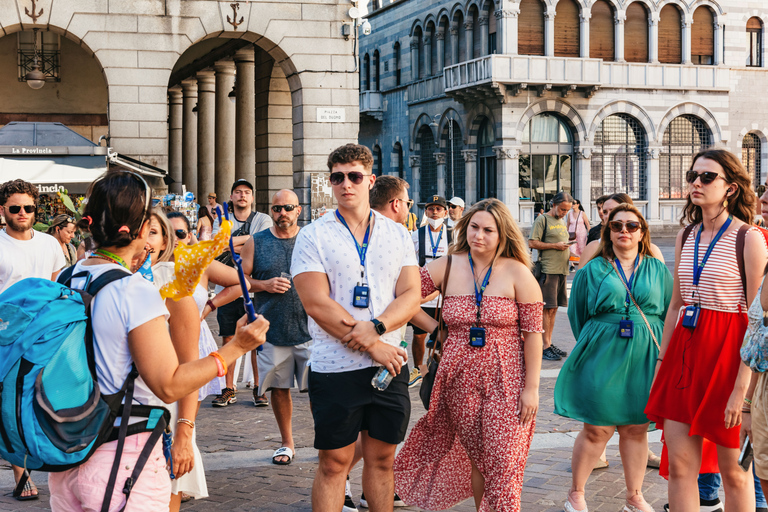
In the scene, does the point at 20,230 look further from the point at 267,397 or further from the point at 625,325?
the point at 625,325

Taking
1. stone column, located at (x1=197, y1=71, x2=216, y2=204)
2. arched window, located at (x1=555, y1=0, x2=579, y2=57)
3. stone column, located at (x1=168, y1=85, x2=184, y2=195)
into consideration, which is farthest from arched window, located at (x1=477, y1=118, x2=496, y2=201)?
stone column, located at (x1=197, y1=71, x2=216, y2=204)

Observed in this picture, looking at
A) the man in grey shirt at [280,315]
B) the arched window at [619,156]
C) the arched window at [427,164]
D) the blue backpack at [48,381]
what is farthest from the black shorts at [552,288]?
the arched window at [427,164]

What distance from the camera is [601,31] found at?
34.7 meters

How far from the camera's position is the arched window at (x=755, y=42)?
36.9 metres

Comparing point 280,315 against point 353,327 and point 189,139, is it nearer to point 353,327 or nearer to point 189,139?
point 353,327

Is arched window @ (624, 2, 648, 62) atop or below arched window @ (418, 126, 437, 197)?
atop

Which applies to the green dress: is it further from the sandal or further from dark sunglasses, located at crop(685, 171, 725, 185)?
the sandal

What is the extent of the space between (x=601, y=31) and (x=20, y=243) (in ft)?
105

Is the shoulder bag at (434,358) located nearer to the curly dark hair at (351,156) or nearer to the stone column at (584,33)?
the curly dark hair at (351,156)

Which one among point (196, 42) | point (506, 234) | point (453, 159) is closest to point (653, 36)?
point (453, 159)

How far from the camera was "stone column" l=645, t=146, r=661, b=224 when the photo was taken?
35.0 m

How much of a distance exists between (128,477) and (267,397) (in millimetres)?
5549

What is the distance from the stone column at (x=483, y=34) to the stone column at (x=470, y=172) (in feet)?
13.4

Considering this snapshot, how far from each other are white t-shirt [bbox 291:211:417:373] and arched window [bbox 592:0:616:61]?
3253 centimetres
